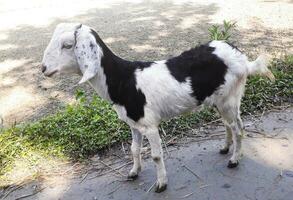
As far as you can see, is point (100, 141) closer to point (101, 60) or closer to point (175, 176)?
point (175, 176)

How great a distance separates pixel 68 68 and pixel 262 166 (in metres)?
2.00

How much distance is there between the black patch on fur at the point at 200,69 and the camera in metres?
3.39

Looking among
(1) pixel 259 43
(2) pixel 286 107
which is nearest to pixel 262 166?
(2) pixel 286 107

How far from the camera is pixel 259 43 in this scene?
673 centimetres

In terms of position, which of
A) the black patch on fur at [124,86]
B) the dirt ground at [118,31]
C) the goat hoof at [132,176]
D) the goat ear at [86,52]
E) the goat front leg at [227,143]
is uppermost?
the goat ear at [86,52]

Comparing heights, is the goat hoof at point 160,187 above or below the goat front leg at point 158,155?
below

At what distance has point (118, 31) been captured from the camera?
7.86 metres

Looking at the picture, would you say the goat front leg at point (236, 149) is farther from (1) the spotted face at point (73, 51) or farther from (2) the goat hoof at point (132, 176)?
(1) the spotted face at point (73, 51)

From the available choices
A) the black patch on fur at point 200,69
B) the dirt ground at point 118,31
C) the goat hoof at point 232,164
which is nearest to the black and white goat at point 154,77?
the black patch on fur at point 200,69

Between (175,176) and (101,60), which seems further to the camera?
(175,176)

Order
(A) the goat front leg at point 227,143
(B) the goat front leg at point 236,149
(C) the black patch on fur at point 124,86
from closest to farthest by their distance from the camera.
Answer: (C) the black patch on fur at point 124,86, (B) the goat front leg at point 236,149, (A) the goat front leg at point 227,143

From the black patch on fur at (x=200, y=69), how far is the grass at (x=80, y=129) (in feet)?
3.70

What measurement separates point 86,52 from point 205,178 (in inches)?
63.3

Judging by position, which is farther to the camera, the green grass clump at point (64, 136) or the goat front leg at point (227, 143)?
the green grass clump at point (64, 136)
